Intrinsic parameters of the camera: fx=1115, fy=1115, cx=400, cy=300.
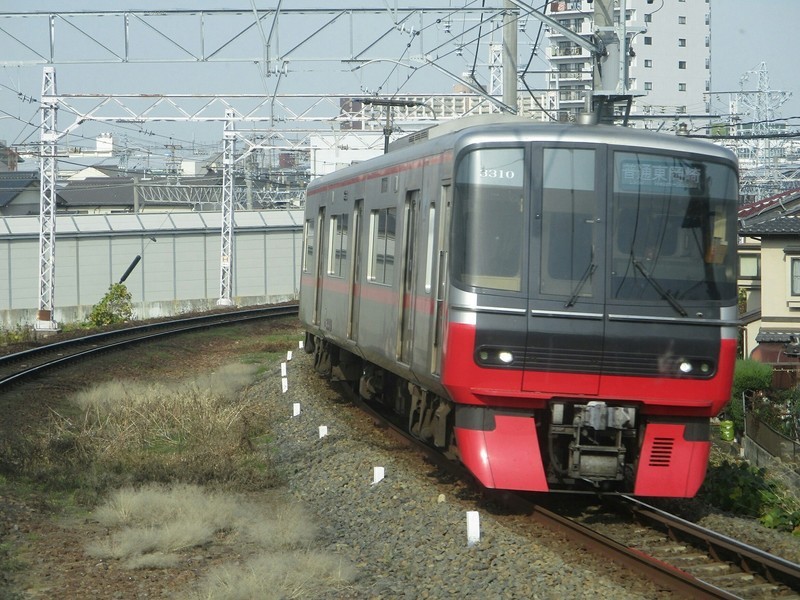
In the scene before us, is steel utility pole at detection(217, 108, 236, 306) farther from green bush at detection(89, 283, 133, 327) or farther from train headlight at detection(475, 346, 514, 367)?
train headlight at detection(475, 346, 514, 367)

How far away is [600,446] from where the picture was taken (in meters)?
8.38

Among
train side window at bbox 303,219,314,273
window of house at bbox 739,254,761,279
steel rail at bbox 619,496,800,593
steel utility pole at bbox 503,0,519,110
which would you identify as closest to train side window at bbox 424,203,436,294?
steel rail at bbox 619,496,800,593

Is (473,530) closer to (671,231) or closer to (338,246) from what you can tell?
(671,231)

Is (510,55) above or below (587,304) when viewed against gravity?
above

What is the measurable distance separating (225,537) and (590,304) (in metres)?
3.12

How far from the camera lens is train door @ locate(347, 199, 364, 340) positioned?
41.7ft

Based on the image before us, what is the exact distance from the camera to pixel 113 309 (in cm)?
3166

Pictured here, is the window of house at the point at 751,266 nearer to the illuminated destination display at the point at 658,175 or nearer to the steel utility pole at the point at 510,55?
the steel utility pole at the point at 510,55

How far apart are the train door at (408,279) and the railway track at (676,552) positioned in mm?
1632

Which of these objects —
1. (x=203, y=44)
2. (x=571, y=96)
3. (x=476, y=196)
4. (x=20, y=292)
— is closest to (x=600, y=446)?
(x=476, y=196)

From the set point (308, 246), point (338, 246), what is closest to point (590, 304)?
point (338, 246)

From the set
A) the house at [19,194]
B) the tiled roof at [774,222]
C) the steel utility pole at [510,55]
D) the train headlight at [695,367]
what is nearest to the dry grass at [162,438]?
the train headlight at [695,367]

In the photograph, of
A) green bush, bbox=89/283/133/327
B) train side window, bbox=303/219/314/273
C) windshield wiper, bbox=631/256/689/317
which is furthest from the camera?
green bush, bbox=89/283/133/327

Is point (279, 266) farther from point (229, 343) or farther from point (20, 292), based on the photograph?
point (229, 343)
